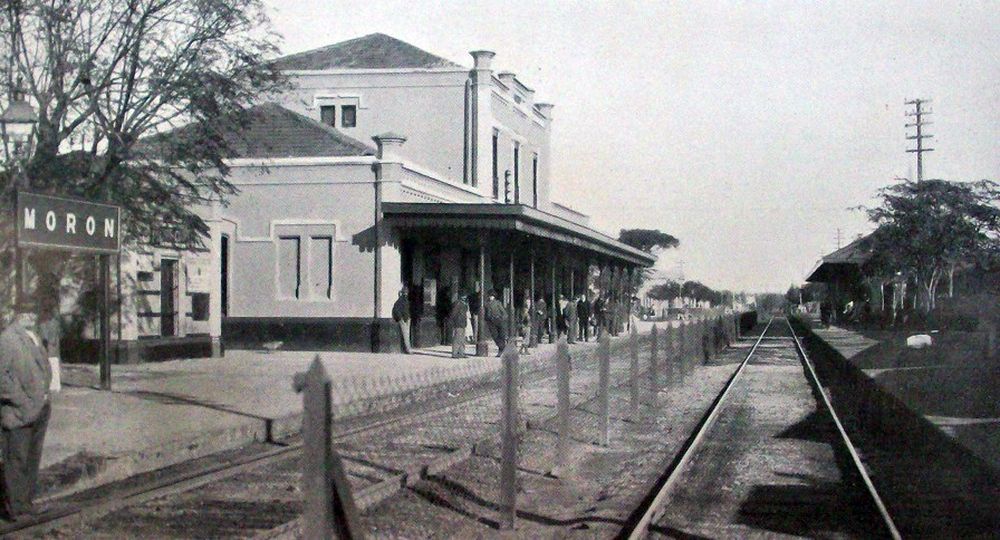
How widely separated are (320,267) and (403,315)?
3576 millimetres

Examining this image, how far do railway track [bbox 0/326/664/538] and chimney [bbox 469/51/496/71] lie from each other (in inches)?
930

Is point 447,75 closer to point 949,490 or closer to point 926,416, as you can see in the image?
point 926,416

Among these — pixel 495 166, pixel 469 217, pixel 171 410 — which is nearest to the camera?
pixel 171 410

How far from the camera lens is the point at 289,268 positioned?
96.1 feet

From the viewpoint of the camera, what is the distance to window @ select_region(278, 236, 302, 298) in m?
29.2

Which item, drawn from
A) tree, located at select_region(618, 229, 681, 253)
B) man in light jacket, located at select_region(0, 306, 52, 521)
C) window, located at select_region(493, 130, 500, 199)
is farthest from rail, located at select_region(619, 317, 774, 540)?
tree, located at select_region(618, 229, 681, 253)

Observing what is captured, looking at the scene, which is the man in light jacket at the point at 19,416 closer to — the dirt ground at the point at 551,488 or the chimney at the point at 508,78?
the dirt ground at the point at 551,488

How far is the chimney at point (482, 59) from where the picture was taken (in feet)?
120

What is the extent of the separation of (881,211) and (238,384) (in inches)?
1476

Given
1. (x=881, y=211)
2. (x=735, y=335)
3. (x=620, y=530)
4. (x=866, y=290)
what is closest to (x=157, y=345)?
(x=620, y=530)

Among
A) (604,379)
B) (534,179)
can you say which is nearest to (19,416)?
(604,379)

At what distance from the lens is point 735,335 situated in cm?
4994

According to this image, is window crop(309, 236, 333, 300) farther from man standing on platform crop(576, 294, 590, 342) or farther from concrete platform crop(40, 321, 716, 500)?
man standing on platform crop(576, 294, 590, 342)

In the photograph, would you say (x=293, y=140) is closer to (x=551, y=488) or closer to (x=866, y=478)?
(x=551, y=488)
